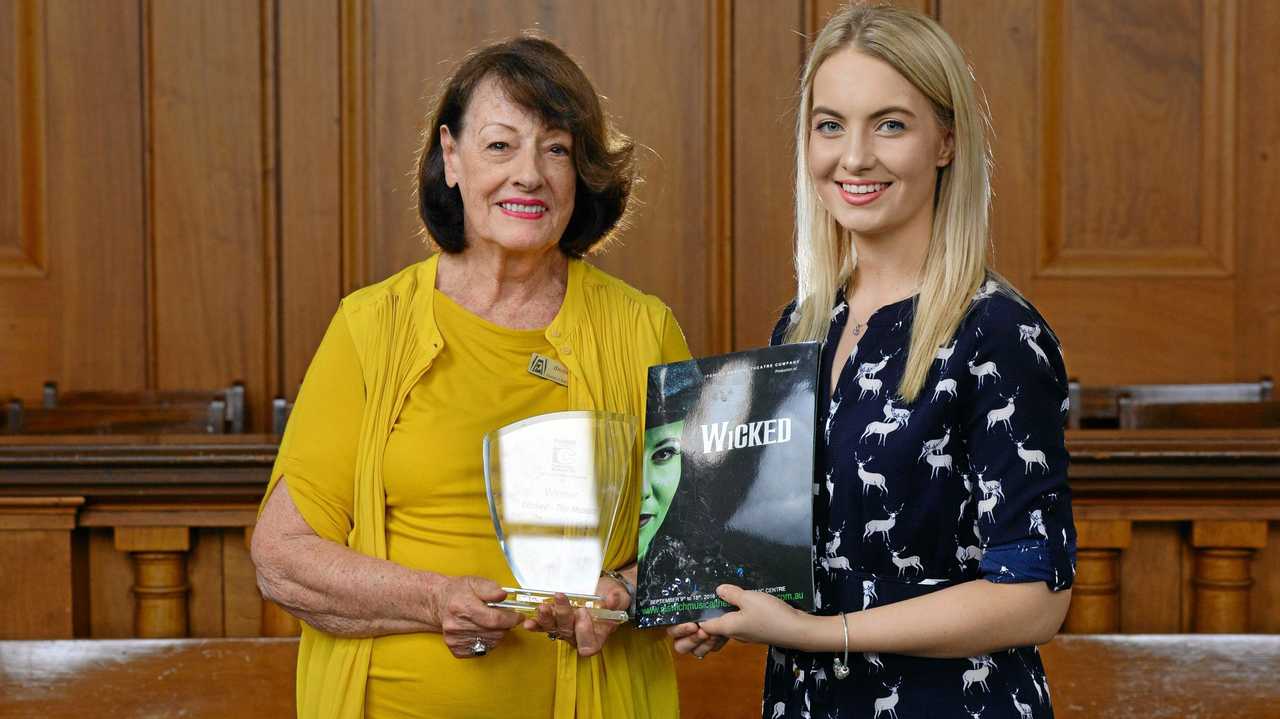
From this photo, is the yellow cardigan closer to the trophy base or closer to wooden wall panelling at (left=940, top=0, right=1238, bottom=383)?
the trophy base

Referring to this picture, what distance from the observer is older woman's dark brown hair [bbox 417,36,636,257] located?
158 centimetres

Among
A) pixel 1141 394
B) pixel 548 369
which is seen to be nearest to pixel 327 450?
pixel 548 369

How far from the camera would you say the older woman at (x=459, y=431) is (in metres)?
1.52

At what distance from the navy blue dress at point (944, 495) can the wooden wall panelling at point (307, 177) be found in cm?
324

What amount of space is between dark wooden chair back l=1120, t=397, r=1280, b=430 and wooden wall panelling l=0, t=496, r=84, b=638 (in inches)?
95.9

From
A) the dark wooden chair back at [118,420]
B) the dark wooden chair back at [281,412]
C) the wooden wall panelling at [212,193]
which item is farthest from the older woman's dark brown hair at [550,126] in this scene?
the wooden wall panelling at [212,193]

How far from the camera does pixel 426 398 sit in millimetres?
1573

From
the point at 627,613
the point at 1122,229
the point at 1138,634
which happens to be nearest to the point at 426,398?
the point at 627,613

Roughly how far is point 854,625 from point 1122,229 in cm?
344

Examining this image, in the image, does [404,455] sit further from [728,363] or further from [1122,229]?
[1122,229]

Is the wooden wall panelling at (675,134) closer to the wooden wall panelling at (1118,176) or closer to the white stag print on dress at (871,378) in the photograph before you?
the wooden wall panelling at (1118,176)

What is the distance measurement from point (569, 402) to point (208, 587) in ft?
3.46

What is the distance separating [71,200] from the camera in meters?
4.27

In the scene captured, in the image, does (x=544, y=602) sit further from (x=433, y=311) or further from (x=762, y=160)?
(x=762, y=160)
